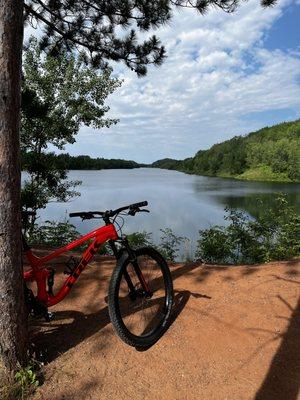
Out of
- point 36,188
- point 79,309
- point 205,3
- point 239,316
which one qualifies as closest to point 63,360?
point 79,309

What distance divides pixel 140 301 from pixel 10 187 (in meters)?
1.84

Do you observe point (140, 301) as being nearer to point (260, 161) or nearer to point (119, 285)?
point (119, 285)

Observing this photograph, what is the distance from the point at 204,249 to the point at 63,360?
20.0ft

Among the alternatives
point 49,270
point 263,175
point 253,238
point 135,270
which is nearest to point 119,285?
point 135,270

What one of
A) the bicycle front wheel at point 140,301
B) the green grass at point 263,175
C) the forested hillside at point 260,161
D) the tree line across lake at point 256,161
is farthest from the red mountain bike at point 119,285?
the green grass at point 263,175

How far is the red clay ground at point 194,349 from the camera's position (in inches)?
117

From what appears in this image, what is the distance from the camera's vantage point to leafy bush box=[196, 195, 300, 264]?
8383 millimetres

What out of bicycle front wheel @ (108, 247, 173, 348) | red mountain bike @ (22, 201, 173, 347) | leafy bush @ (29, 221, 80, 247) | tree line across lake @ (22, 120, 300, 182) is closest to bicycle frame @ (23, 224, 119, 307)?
red mountain bike @ (22, 201, 173, 347)

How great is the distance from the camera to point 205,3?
5883mm

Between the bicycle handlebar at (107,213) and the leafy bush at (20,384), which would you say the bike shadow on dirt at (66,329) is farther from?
the bicycle handlebar at (107,213)

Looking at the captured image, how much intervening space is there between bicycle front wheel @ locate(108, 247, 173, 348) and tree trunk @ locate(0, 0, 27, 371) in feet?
2.57

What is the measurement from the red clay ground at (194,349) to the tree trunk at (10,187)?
0.47m

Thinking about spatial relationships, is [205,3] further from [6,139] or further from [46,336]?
[46,336]

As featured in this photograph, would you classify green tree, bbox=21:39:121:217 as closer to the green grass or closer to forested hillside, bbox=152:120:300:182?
forested hillside, bbox=152:120:300:182
